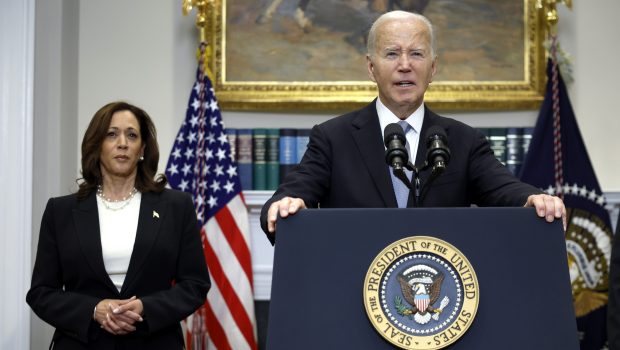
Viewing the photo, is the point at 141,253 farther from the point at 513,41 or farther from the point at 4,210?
the point at 513,41

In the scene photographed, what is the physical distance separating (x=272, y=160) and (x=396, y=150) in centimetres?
343

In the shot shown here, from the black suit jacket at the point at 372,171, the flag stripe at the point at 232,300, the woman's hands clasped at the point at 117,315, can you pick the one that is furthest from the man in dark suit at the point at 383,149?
the flag stripe at the point at 232,300

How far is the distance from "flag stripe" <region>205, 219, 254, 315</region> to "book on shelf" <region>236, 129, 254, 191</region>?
0.42 metres

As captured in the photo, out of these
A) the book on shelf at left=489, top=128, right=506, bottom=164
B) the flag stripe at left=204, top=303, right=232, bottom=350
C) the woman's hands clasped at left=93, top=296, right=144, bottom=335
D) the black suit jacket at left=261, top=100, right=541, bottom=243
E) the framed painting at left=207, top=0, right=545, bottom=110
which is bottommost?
the flag stripe at left=204, top=303, right=232, bottom=350

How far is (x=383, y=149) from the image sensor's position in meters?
2.72

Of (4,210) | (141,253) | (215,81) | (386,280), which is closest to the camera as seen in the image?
(386,280)

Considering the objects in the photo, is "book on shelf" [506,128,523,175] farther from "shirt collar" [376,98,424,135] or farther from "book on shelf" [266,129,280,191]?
"shirt collar" [376,98,424,135]

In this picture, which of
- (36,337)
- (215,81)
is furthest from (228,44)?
(36,337)

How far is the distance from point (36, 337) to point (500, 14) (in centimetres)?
376

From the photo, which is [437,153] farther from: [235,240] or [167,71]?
[167,71]

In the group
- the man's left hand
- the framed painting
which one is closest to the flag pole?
the framed painting

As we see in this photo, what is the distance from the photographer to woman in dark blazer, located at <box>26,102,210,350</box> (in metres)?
3.55

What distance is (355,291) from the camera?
6.69 ft

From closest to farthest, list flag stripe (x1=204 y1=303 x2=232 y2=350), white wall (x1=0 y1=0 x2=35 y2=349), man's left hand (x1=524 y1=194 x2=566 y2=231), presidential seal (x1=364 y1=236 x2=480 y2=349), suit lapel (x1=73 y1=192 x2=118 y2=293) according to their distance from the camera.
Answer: presidential seal (x1=364 y1=236 x2=480 y2=349) < man's left hand (x1=524 y1=194 x2=566 y2=231) < suit lapel (x1=73 y1=192 x2=118 y2=293) < white wall (x1=0 y1=0 x2=35 y2=349) < flag stripe (x1=204 y1=303 x2=232 y2=350)
